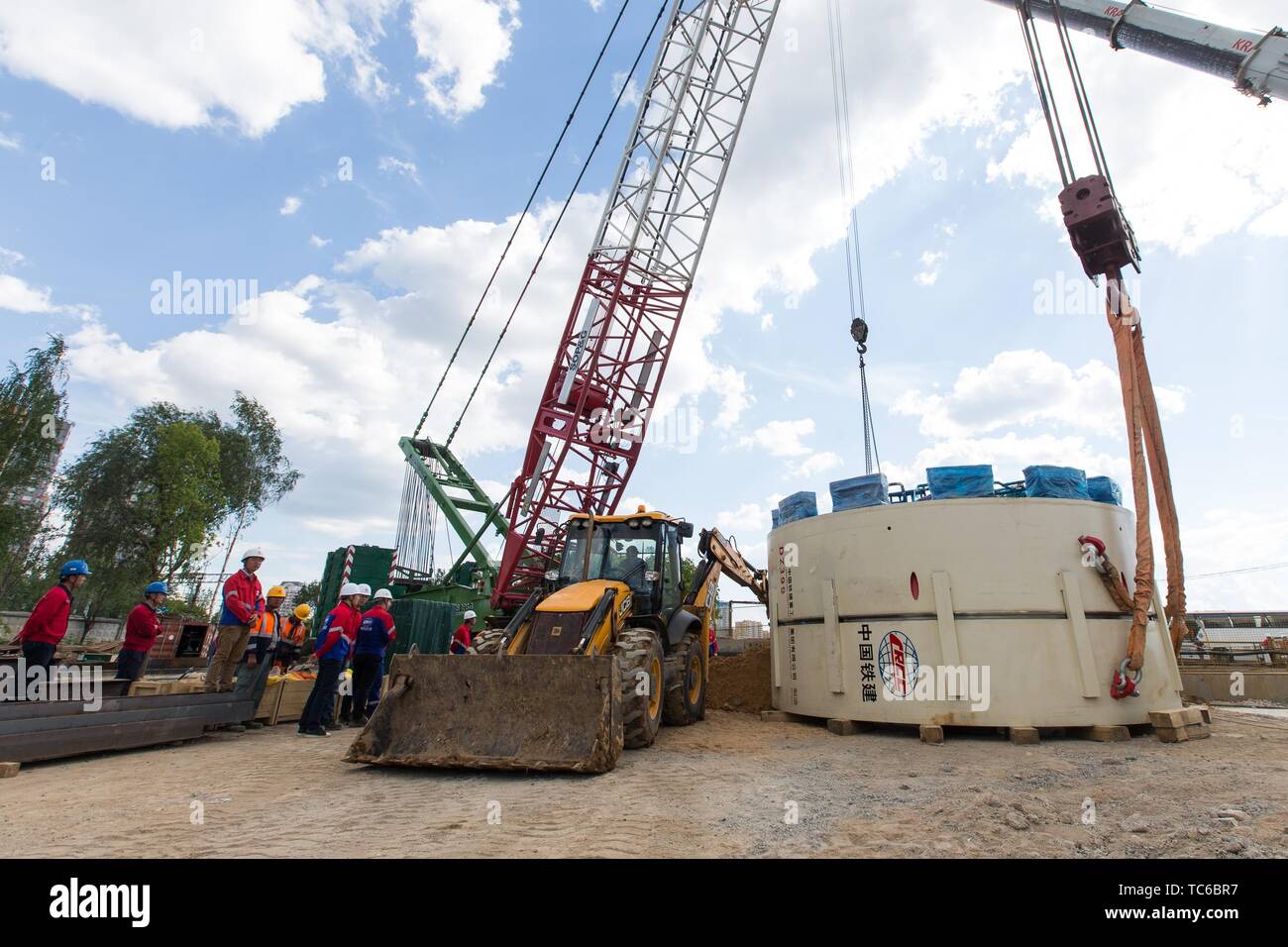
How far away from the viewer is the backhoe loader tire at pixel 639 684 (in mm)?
6211

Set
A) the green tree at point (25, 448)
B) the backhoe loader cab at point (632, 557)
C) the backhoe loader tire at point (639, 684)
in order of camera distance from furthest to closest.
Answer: the green tree at point (25, 448)
the backhoe loader cab at point (632, 557)
the backhoe loader tire at point (639, 684)

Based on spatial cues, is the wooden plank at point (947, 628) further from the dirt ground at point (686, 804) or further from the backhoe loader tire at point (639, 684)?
the backhoe loader tire at point (639, 684)

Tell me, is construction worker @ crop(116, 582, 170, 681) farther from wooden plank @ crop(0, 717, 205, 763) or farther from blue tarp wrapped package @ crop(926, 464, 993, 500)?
blue tarp wrapped package @ crop(926, 464, 993, 500)

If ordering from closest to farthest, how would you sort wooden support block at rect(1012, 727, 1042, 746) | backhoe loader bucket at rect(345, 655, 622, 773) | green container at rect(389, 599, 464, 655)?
backhoe loader bucket at rect(345, 655, 622, 773) < wooden support block at rect(1012, 727, 1042, 746) < green container at rect(389, 599, 464, 655)

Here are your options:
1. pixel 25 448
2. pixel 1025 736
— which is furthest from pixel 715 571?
pixel 25 448

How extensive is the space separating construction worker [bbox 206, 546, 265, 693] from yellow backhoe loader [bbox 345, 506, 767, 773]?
9.45 feet

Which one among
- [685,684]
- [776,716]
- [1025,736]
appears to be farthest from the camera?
[776,716]

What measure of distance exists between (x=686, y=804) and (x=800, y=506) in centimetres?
626

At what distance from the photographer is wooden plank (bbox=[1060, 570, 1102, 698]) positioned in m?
7.23

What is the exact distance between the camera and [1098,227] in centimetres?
829

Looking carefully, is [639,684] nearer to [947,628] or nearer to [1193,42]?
[947,628]

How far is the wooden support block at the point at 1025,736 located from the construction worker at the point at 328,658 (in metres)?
7.39

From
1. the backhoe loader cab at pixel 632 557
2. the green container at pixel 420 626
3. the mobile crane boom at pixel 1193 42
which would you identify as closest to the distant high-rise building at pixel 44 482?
the green container at pixel 420 626

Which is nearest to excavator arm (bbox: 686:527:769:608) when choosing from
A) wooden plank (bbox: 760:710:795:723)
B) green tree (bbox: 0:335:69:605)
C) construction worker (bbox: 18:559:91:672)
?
wooden plank (bbox: 760:710:795:723)
